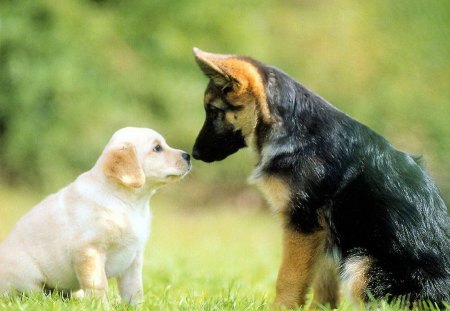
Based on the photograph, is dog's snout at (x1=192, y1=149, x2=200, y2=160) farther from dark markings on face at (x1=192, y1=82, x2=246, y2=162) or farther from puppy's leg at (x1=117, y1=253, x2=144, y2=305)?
puppy's leg at (x1=117, y1=253, x2=144, y2=305)

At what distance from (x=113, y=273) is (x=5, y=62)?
9892mm

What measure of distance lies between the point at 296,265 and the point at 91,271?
51.8 inches

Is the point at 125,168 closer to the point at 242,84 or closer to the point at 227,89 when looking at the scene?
the point at 227,89

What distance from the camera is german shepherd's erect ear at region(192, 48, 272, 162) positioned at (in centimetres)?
549

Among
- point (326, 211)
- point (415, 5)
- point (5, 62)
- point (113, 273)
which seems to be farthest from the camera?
point (5, 62)

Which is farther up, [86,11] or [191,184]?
[86,11]

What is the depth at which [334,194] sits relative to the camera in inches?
210

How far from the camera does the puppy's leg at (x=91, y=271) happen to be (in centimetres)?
546

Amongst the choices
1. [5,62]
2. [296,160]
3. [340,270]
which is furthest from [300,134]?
[5,62]

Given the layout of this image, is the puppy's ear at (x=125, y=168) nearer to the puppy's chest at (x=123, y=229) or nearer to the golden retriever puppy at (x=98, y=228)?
the golden retriever puppy at (x=98, y=228)

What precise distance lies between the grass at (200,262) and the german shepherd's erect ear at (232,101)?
648 millimetres

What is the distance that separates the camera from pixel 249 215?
15.6 meters

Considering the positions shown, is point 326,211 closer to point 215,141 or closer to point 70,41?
point 215,141

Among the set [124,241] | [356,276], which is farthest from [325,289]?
[124,241]
